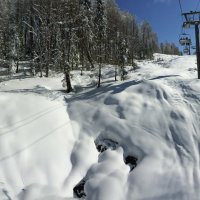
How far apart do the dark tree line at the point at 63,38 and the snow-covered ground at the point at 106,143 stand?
5.48 metres

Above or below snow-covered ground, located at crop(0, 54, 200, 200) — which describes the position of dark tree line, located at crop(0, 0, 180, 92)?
above

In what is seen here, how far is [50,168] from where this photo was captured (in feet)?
49.0

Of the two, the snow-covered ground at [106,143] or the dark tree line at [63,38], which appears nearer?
the snow-covered ground at [106,143]

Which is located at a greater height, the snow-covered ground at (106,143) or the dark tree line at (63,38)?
the dark tree line at (63,38)

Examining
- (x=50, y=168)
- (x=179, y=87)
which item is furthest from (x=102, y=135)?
(x=179, y=87)

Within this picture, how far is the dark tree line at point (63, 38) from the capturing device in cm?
2806

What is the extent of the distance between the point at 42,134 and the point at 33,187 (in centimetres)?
370

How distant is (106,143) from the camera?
664 inches

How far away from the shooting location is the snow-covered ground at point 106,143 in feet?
45.6

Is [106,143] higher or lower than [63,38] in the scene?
lower

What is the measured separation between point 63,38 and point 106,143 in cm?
1577

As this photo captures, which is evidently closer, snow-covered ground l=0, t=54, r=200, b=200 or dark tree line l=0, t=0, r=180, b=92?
snow-covered ground l=0, t=54, r=200, b=200

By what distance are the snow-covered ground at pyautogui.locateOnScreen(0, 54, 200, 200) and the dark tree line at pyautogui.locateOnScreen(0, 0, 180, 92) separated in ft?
18.0

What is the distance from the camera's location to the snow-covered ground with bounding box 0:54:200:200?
13.9 metres
